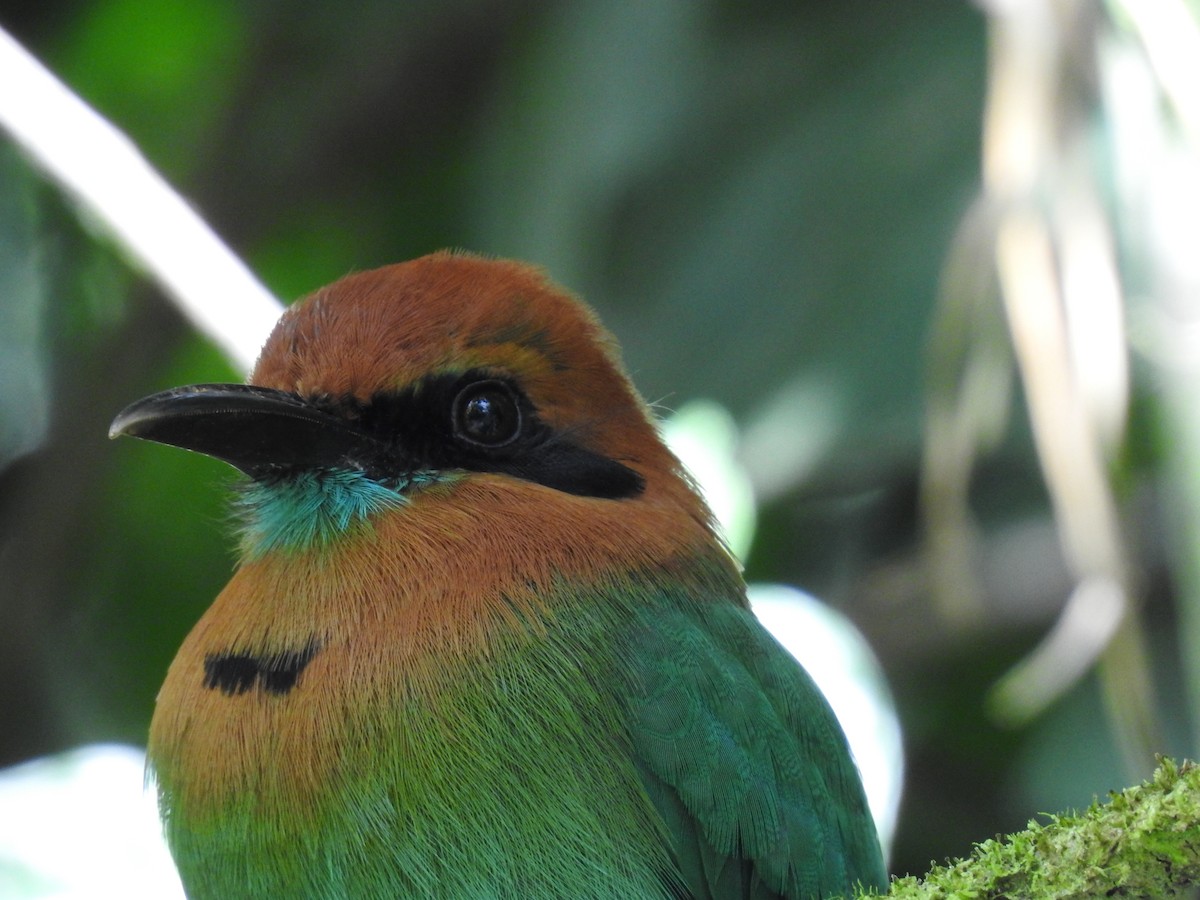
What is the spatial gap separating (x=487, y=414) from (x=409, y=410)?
0.18 meters

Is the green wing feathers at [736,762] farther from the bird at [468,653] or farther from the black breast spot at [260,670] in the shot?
the black breast spot at [260,670]

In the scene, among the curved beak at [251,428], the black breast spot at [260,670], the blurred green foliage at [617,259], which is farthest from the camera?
the blurred green foliage at [617,259]

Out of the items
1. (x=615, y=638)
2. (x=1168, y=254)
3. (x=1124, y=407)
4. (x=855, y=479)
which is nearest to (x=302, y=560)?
(x=615, y=638)

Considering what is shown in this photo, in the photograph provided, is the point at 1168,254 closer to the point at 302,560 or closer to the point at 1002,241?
the point at 1002,241

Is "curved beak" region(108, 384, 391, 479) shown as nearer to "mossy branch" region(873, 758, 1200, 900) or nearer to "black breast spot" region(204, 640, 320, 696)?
"black breast spot" region(204, 640, 320, 696)

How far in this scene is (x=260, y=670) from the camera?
275 cm

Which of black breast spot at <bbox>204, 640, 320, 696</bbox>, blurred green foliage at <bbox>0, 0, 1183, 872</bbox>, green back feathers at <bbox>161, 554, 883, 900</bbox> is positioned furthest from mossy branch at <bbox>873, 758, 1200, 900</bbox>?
blurred green foliage at <bbox>0, 0, 1183, 872</bbox>

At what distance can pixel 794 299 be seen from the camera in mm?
5059

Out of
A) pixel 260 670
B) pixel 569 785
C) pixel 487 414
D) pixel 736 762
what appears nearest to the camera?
pixel 569 785

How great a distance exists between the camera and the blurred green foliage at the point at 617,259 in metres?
4.98

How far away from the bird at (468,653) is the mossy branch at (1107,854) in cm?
→ 103

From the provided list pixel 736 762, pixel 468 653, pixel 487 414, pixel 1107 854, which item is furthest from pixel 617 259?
pixel 1107 854

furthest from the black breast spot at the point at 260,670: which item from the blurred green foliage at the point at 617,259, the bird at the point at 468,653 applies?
the blurred green foliage at the point at 617,259

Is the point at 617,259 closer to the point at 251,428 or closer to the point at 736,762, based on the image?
the point at 251,428
